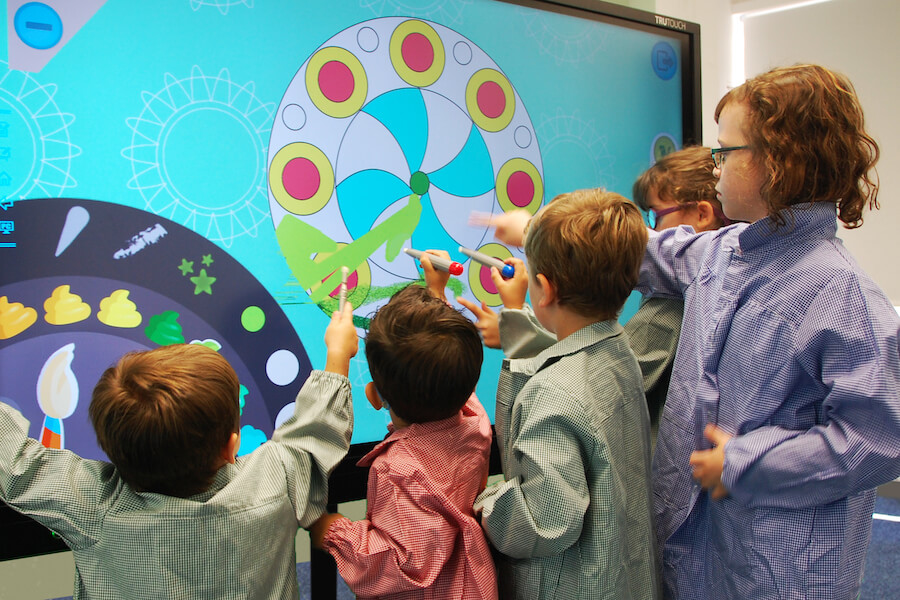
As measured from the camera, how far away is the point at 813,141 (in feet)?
3.41

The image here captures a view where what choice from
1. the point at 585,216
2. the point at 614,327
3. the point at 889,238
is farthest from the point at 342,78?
the point at 889,238

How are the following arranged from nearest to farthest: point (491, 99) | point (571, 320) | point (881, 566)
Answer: point (571, 320), point (491, 99), point (881, 566)

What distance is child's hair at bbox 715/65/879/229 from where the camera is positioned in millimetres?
1037

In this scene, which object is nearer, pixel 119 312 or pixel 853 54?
pixel 119 312

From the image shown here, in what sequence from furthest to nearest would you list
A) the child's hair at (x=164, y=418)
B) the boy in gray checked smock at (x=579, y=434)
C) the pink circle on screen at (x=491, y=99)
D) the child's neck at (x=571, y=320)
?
1. the pink circle on screen at (x=491, y=99)
2. the child's neck at (x=571, y=320)
3. the boy in gray checked smock at (x=579, y=434)
4. the child's hair at (x=164, y=418)

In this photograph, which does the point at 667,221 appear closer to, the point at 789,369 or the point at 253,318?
the point at 789,369

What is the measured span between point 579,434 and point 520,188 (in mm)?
825

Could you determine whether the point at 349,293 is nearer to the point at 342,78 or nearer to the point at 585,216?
the point at 342,78

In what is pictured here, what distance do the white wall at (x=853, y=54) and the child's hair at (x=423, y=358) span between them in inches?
82.8

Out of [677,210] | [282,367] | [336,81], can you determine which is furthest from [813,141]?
[282,367]

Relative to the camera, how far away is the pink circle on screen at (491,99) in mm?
1600

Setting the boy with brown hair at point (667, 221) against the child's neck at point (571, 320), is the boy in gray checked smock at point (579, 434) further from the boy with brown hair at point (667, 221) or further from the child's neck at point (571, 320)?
the boy with brown hair at point (667, 221)

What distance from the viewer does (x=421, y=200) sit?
1518mm

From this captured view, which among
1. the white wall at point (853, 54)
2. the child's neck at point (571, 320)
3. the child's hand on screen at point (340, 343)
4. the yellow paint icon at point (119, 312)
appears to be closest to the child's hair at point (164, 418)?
the child's hand on screen at point (340, 343)
